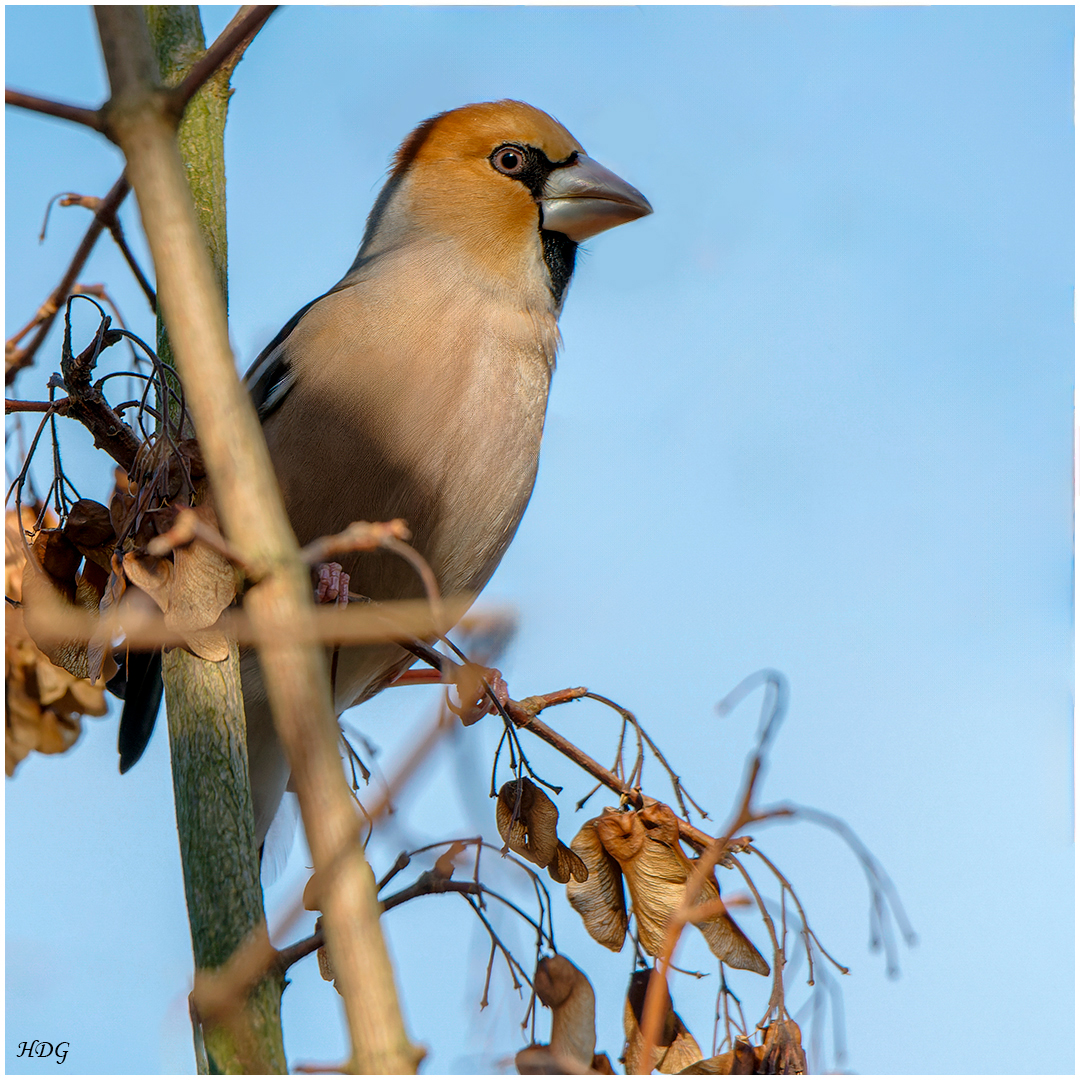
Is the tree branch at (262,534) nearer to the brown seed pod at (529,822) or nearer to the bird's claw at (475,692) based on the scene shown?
the bird's claw at (475,692)

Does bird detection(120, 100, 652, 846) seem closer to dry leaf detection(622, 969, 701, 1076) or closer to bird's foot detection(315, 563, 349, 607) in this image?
bird's foot detection(315, 563, 349, 607)

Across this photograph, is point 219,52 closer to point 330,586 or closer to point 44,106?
point 44,106

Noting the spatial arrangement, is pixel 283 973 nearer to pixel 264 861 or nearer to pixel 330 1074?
pixel 330 1074

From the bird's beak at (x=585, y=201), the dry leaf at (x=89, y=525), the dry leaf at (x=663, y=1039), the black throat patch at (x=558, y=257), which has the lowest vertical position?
the dry leaf at (x=663, y=1039)

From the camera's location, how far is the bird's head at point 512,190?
349 cm

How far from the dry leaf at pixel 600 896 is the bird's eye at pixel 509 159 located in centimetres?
220

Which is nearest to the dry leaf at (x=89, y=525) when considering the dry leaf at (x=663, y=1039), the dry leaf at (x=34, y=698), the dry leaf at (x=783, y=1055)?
the dry leaf at (x=34, y=698)

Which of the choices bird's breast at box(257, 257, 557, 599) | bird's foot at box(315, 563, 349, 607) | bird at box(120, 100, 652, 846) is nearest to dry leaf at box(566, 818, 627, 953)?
bird's foot at box(315, 563, 349, 607)

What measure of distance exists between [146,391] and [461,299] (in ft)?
4.81

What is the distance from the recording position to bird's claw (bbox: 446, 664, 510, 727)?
1.53m

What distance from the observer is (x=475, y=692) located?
1.57 m

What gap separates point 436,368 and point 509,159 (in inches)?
34.9

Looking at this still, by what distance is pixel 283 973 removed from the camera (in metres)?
1.81

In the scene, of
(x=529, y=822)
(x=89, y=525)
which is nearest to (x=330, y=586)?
A: (x=89, y=525)
